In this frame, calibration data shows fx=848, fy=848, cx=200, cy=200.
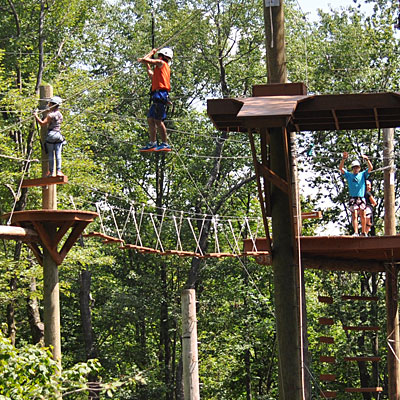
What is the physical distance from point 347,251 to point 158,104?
10.9ft

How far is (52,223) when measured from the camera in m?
10.6

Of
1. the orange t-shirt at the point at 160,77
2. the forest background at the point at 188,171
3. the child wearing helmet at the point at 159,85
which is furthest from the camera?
the forest background at the point at 188,171

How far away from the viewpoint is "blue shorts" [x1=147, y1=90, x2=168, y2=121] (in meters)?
9.45

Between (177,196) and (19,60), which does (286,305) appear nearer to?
(19,60)

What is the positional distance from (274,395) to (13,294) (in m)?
10.0

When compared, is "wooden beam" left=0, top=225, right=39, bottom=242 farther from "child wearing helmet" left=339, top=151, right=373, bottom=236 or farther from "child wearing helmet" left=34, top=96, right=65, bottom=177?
"child wearing helmet" left=339, top=151, right=373, bottom=236

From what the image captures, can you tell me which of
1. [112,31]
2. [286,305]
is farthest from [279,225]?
[112,31]

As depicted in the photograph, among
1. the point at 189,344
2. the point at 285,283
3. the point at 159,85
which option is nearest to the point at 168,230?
the point at 159,85

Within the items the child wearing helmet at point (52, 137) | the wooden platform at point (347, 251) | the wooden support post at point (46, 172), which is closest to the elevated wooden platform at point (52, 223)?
the wooden support post at point (46, 172)

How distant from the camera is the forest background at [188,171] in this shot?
2111cm

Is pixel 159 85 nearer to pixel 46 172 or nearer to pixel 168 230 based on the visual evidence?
pixel 46 172

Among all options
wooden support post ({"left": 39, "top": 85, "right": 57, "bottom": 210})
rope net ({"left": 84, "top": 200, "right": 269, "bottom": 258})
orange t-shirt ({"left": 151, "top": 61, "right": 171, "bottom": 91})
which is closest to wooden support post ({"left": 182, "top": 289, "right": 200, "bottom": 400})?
orange t-shirt ({"left": 151, "top": 61, "right": 171, "bottom": 91})

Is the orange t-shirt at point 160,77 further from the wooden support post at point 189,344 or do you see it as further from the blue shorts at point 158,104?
the wooden support post at point 189,344

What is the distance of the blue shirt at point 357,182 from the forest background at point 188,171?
27.7 feet
